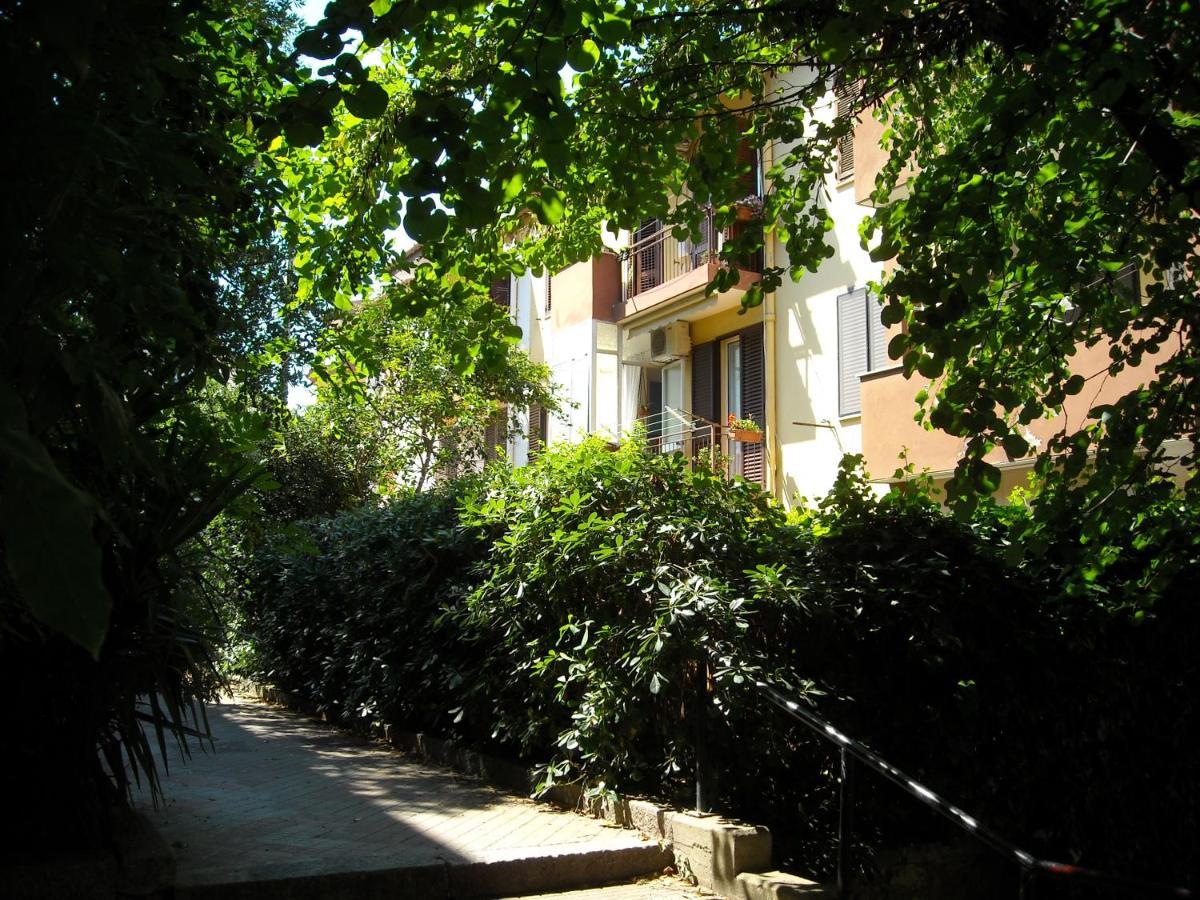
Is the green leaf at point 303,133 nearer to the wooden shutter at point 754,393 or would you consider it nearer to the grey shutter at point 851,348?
the grey shutter at point 851,348

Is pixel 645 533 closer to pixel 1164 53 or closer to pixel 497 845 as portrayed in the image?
pixel 497 845

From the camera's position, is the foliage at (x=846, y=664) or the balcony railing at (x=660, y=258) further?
the balcony railing at (x=660, y=258)

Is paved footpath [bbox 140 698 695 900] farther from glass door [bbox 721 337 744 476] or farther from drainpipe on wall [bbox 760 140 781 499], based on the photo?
glass door [bbox 721 337 744 476]

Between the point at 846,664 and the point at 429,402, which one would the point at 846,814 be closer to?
the point at 846,664

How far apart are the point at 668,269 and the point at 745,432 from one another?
4998 mm

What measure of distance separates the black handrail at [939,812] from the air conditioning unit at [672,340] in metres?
15.8

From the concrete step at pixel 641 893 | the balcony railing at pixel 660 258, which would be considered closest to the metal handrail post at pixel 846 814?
the concrete step at pixel 641 893

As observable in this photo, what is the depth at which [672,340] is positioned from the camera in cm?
2111

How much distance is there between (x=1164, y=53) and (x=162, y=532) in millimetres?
5774

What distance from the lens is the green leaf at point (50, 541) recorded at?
1.05 metres

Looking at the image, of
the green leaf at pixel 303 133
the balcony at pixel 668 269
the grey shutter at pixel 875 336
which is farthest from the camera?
the balcony at pixel 668 269

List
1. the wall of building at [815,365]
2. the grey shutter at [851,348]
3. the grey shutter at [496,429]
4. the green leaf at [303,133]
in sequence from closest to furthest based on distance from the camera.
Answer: the green leaf at [303,133]
the grey shutter at [851,348]
the wall of building at [815,365]
the grey shutter at [496,429]

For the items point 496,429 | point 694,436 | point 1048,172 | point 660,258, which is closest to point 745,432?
point 694,436

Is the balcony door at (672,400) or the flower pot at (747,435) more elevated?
the balcony door at (672,400)
